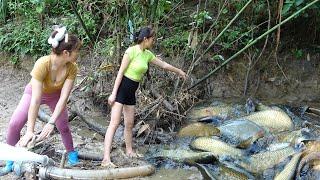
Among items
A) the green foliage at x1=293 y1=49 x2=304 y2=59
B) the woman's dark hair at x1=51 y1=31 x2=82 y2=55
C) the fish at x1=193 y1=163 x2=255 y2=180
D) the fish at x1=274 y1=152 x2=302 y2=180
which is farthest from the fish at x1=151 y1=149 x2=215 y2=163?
the green foliage at x1=293 y1=49 x2=304 y2=59

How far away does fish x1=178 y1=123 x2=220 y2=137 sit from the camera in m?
6.09

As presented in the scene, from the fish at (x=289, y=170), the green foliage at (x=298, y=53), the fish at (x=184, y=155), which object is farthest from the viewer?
the green foliage at (x=298, y=53)

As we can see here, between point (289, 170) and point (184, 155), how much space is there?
3.95 ft

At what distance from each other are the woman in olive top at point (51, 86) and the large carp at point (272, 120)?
2844 millimetres

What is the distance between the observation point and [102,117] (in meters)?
6.77

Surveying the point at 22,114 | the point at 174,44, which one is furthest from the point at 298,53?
the point at 22,114

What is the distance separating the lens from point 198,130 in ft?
20.1

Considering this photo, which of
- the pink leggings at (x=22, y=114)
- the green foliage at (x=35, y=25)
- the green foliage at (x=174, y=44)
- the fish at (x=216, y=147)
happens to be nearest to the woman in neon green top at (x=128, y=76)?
the pink leggings at (x=22, y=114)

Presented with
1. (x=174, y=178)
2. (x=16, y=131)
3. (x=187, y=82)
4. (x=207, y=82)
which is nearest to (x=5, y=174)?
(x=16, y=131)

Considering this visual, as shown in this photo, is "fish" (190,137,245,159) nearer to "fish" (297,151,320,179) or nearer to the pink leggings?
"fish" (297,151,320,179)

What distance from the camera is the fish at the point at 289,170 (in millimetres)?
4723

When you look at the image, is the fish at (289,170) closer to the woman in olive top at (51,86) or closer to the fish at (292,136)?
the fish at (292,136)

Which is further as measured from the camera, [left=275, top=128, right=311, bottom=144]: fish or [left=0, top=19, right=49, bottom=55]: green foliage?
[left=0, top=19, right=49, bottom=55]: green foliage

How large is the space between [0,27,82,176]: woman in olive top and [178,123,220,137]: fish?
2022 mm
